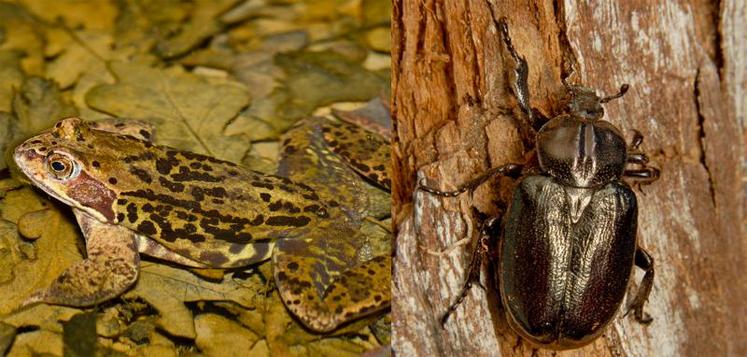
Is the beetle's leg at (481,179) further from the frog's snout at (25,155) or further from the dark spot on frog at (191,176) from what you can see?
the frog's snout at (25,155)

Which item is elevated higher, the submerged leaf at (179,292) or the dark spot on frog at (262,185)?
the dark spot on frog at (262,185)

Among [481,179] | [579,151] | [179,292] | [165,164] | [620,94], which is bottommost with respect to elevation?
[179,292]

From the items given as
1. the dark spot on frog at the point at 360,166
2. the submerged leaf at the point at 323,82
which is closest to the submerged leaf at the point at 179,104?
the submerged leaf at the point at 323,82

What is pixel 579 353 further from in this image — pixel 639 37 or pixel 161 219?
pixel 161 219

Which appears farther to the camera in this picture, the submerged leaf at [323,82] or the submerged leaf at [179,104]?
the submerged leaf at [323,82]

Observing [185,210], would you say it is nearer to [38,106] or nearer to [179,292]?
[179,292]

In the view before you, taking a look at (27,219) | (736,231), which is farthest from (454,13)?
(27,219)

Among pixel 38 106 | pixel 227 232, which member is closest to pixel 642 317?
pixel 227 232
